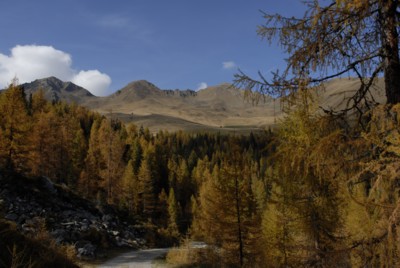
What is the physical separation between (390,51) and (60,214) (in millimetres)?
28386

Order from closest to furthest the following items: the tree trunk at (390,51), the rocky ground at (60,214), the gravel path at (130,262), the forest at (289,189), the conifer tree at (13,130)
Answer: the forest at (289,189) → the tree trunk at (390,51) → the gravel path at (130,262) → the rocky ground at (60,214) → the conifer tree at (13,130)

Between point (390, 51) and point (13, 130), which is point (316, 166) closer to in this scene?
point (390, 51)

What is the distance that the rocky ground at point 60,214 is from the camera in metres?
23.7

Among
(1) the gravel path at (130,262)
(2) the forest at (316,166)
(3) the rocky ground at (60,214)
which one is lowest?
(1) the gravel path at (130,262)

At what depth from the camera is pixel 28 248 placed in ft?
25.7

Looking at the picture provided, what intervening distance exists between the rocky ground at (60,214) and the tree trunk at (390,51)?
65.6 ft

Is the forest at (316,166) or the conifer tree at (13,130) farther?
the conifer tree at (13,130)

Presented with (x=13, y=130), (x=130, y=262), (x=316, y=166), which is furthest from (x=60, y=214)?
(x=316, y=166)

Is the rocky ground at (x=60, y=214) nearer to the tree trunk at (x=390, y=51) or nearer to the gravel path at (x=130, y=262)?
the gravel path at (x=130, y=262)

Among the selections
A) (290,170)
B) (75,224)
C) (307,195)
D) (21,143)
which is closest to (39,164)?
(21,143)

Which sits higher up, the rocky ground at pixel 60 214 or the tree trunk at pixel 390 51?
the tree trunk at pixel 390 51

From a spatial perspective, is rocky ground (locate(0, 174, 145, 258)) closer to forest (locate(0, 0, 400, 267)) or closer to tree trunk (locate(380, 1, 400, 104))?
forest (locate(0, 0, 400, 267))

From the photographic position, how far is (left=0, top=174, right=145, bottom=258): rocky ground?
2366cm

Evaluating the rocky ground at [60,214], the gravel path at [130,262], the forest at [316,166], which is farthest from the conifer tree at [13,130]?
the gravel path at [130,262]
